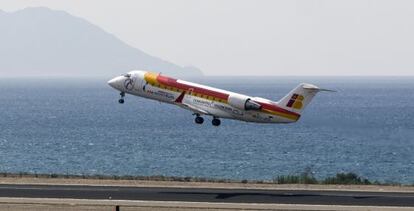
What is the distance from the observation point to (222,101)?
68750 mm

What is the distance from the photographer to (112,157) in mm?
130500

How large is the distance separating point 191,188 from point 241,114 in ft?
32.2

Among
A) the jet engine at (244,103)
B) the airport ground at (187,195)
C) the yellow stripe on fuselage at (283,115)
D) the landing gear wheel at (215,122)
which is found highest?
the jet engine at (244,103)

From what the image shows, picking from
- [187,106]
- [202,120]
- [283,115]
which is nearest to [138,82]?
[187,106]

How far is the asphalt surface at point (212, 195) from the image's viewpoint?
175 ft

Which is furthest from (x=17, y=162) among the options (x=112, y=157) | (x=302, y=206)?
(x=302, y=206)

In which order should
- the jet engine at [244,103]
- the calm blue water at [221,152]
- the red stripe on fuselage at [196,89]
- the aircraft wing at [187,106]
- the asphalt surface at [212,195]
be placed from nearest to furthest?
the asphalt surface at [212,195], the jet engine at [244,103], the red stripe on fuselage at [196,89], the aircraft wing at [187,106], the calm blue water at [221,152]

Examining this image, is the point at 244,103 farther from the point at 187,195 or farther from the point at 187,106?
the point at 187,195

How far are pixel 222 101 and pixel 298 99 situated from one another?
6437mm

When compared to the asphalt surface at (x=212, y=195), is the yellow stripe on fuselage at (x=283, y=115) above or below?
above

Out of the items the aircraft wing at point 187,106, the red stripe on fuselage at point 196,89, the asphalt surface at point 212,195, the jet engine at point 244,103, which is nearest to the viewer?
the asphalt surface at point 212,195

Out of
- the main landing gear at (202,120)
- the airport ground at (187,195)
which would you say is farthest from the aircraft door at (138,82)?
the airport ground at (187,195)

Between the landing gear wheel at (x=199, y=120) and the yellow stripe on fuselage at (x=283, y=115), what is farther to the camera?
the landing gear wheel at (x=199, y=120)

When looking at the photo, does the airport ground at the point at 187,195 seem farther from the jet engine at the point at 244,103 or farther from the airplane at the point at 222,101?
the jet engine at the point at 244,103
